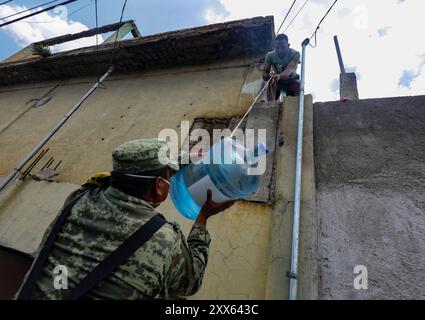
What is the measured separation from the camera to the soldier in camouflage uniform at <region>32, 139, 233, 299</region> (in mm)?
1128

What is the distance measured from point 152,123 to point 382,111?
108 inches

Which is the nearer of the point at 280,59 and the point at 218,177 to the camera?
the point at 218,177

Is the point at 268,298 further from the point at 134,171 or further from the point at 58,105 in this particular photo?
the point at 58,105

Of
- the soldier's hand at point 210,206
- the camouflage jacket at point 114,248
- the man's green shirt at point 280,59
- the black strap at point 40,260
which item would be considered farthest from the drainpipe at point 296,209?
the black strap at point 40,260

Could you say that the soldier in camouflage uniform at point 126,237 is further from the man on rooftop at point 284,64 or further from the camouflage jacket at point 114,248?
the man on rooftop at point 284,64

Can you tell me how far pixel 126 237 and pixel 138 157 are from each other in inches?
17.2

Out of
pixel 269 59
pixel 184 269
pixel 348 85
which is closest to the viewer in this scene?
pixel 184 269

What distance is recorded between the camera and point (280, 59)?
368 centimetres

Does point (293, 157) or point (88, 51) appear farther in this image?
point (88, 51)

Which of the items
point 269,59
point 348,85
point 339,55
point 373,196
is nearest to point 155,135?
point 269,59

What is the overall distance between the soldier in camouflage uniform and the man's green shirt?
8.89 ft

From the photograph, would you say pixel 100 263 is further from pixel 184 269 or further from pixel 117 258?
pixel 184 269

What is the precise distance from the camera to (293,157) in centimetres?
238

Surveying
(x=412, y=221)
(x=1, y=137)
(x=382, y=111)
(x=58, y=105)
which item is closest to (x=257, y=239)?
(x=412, y=221)
